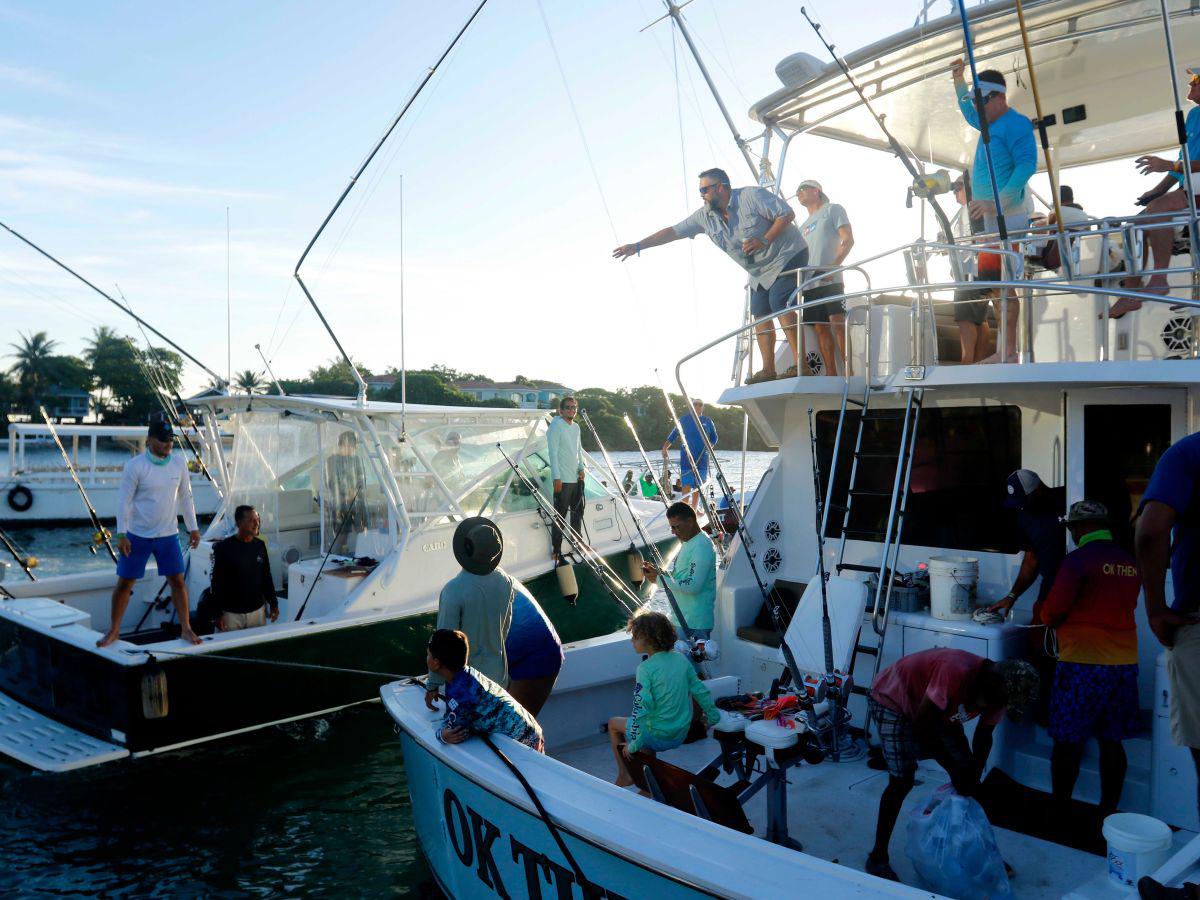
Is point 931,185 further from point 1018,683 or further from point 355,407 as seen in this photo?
point 355,407

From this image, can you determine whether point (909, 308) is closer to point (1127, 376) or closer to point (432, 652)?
point (1127, 376)

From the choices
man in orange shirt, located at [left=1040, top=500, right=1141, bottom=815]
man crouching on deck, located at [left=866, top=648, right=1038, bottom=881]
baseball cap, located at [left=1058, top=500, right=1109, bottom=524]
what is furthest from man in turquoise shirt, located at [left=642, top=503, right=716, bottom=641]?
baseball cap, located at [left=1058, top=500, right=1109, bottom=524]

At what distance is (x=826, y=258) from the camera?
672 cm

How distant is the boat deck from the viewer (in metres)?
3.77

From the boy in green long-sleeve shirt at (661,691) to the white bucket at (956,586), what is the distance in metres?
1.61

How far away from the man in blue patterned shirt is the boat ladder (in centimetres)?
205

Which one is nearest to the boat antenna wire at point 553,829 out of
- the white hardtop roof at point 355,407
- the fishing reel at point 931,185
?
the fishing reel at point 931,185

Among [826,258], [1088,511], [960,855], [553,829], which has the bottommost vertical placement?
[960,855]

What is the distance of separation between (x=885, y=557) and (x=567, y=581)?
514cm

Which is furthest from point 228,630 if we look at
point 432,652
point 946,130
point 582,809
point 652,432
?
point 652,432

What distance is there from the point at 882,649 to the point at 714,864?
2621 mm

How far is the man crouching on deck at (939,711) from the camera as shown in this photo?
368 cm

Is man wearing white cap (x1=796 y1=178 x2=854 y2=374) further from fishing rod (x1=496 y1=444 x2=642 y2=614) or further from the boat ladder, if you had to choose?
fishing rod (x1=496 y1=444 x2=642 y2=614)

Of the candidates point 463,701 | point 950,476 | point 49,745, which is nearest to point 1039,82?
point 950,476
